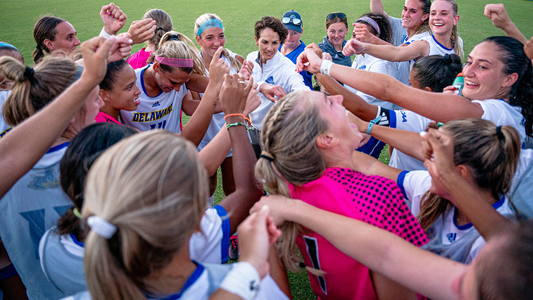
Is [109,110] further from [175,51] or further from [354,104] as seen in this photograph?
[354,104]

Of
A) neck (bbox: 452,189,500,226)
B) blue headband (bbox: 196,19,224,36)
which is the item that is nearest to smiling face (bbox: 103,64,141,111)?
blue headband (bbox: 196,19,224,36)

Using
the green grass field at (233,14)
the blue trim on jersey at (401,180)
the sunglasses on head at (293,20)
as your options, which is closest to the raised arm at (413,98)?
the blue trim on jersey at (401,180)

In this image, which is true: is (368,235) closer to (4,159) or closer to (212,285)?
(212,285)

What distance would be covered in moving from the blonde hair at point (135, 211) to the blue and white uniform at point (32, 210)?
767mm

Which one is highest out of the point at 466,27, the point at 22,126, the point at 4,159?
the point at 466,27

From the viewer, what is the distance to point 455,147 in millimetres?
1555

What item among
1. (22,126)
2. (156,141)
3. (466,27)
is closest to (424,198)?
(156,141)

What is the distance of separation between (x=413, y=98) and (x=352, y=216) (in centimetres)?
115

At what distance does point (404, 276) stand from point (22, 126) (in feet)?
5.47

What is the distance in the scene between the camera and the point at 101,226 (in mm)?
893

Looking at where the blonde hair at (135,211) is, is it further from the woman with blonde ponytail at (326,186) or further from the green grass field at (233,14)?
the green grass field at (233,14)

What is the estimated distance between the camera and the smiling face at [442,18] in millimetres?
3822

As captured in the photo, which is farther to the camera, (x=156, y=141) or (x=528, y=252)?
(x=156, y=141)

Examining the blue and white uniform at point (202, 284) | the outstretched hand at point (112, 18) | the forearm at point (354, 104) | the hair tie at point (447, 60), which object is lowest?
the blue and white uniform at point (202, 284)
